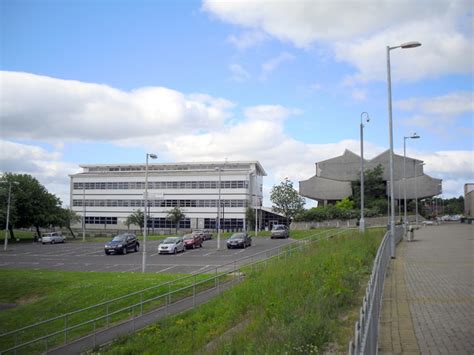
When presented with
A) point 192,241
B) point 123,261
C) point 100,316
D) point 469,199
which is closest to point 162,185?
point 192,241

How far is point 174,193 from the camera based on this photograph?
94688 mm

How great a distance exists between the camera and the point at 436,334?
8.02 meters

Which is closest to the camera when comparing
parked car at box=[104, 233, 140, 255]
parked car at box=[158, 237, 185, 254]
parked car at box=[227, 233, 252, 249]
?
parked car at box=[158, 237, 185, 254]

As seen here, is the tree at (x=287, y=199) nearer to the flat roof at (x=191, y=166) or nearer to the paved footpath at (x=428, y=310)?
the flat roof at (x=191, y=166)

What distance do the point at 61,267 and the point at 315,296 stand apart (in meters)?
28.4

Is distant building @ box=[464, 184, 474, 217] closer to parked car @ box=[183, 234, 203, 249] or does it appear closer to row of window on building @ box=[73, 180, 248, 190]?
row of window on building @ box=[73, 180, 248, 190]

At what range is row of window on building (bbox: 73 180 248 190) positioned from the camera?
90.6 metres

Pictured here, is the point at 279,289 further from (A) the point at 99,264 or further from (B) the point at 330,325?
(A) the point at 99,264

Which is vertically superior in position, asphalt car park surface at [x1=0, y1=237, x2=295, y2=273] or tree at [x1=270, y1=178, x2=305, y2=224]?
tree at [x1=270, y1=178, x2=305, y2=224]

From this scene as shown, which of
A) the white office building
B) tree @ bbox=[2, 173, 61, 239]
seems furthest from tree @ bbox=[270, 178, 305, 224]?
tree @ bbox=[2, 173, 61, 239]

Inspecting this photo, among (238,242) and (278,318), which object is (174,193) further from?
(278,318)

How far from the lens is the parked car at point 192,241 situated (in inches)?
A: 1798

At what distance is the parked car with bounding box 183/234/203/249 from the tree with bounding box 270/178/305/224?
126ft

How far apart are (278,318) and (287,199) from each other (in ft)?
251
